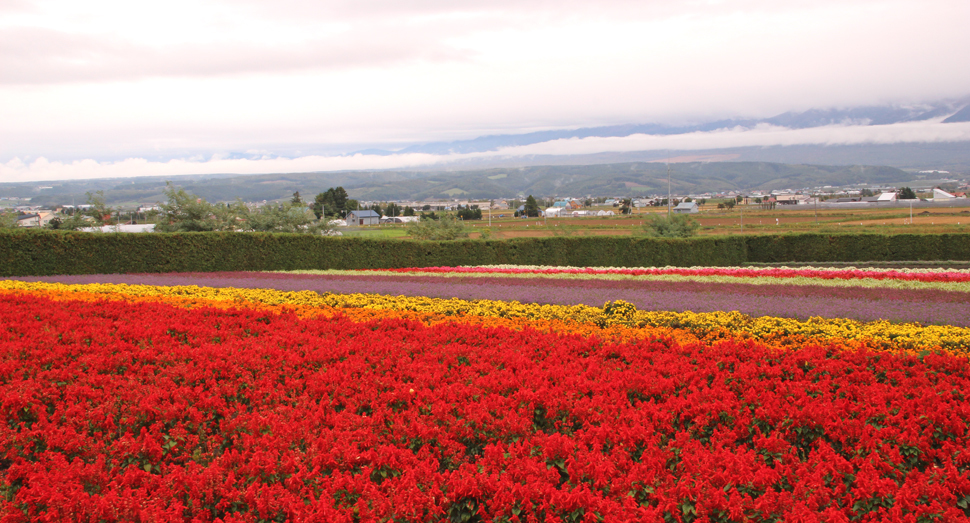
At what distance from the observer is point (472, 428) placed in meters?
4.29

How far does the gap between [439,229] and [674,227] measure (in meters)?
14.5

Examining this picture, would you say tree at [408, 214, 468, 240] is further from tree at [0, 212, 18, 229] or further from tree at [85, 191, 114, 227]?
tree at [0, 212, 18, 229]

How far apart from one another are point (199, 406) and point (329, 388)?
1.06 metres

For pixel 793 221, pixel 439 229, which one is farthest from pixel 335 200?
pixel 793 221

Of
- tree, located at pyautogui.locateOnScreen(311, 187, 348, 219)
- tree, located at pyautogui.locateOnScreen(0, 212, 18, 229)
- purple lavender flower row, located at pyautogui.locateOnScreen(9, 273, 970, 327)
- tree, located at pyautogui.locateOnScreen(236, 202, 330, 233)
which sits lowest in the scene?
purple lavender flower row, located at pyautogui.locateOnScreen(9, 273, 970, 327)

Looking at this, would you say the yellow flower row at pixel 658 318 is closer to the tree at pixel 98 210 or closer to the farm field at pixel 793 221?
the tree at pixel 98 210

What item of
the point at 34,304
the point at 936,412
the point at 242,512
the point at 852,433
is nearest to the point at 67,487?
the point at 242,512

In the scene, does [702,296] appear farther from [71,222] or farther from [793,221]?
[793,221]

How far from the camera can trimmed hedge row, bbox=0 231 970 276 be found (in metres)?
18.6

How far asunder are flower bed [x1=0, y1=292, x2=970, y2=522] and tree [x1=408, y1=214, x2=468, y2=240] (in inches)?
1004

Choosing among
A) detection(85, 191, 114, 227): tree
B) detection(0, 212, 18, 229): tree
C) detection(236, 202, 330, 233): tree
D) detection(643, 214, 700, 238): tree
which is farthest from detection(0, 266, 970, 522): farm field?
detection(85, 191, 114, 227): tree

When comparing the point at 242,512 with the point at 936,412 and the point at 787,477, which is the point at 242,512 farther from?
the point at 936,412

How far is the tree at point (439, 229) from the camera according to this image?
107 ft

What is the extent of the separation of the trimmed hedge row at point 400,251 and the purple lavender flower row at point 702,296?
375 centimetres
